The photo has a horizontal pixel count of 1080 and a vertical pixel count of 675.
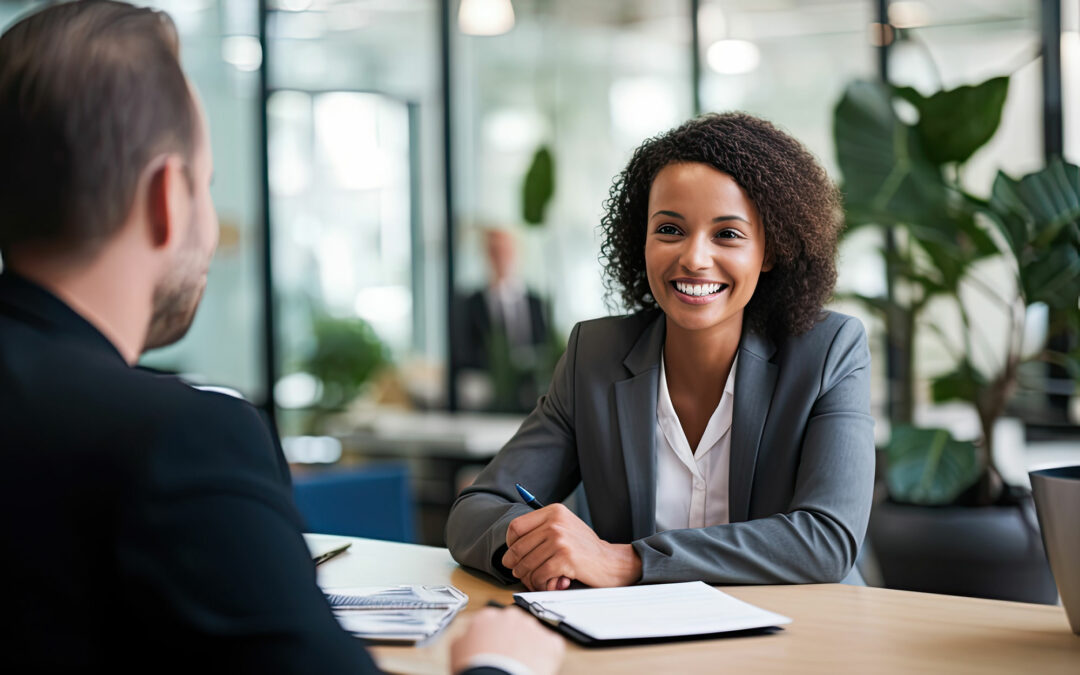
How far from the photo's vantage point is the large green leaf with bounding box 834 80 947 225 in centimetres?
329

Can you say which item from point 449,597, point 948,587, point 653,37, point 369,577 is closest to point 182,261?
point 449,597

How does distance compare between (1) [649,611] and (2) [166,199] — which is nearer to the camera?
(2) [166,199]

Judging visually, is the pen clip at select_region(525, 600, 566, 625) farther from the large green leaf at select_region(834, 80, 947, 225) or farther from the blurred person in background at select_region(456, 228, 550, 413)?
the blurred person in background at select_region(456, 228, 550, 413)

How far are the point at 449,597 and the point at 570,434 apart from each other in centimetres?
64

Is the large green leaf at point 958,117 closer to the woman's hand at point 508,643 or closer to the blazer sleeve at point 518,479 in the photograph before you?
the blazer sleeve at point 518,479

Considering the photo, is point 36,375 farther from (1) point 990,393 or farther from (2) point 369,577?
(1) point 990,393

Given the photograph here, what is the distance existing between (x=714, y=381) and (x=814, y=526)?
468mm

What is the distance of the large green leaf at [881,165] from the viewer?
3289mm

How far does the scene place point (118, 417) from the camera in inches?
30.7

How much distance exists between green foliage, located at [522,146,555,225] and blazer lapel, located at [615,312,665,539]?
3.36 m

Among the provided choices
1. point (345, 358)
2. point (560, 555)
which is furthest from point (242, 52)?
point (560, 555)

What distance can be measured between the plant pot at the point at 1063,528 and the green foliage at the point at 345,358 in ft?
17.0

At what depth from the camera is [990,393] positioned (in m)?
3.31

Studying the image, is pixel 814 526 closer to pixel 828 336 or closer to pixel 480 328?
pixel 828 336
